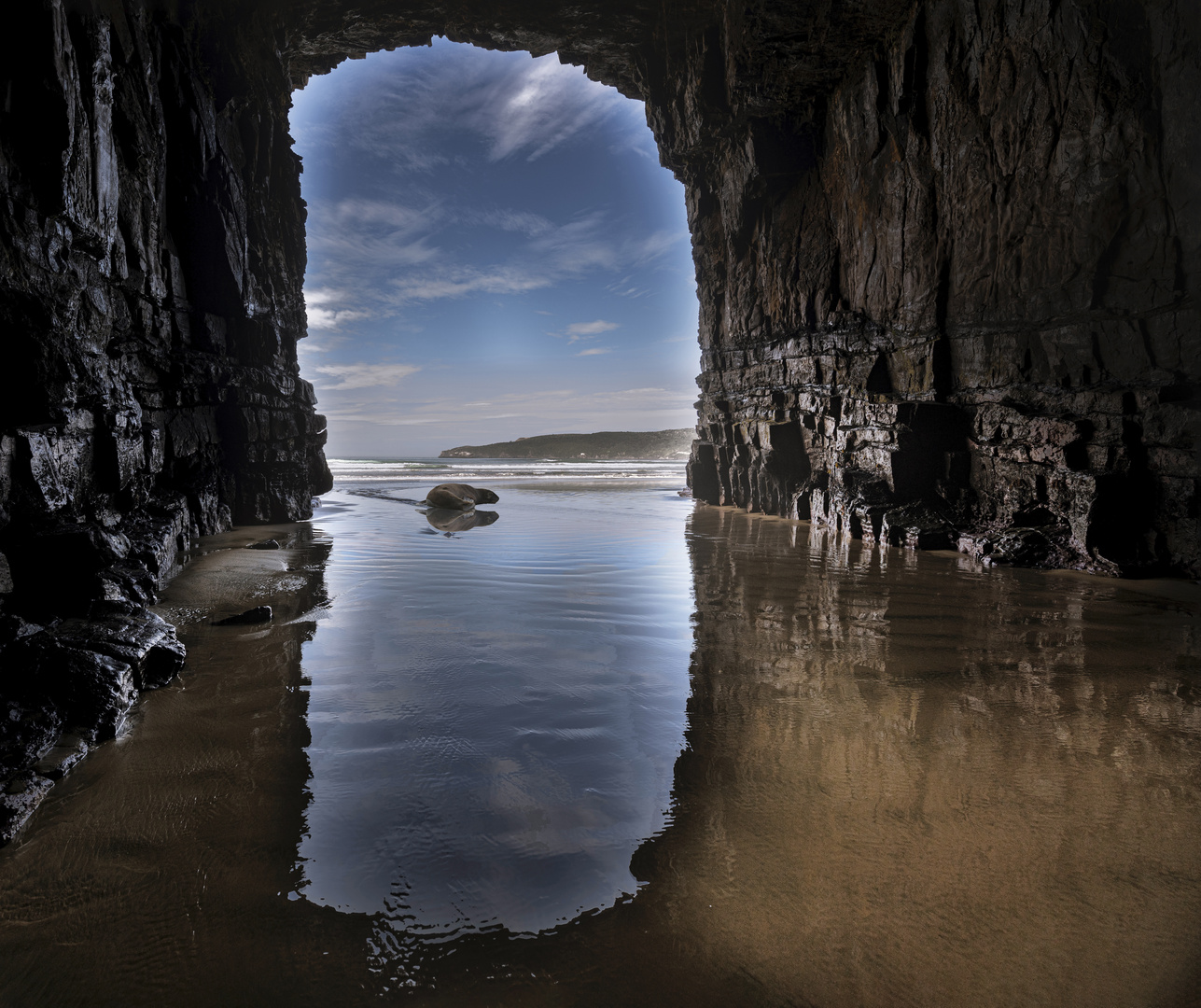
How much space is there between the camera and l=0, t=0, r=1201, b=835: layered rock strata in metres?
4.99

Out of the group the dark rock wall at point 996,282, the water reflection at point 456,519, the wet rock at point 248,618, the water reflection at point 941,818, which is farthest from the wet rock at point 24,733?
the dark rock wall at point 996,282

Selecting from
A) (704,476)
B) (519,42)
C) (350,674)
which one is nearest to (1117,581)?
(350,674)

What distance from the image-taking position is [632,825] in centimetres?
227

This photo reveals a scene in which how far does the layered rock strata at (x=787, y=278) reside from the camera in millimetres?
4988

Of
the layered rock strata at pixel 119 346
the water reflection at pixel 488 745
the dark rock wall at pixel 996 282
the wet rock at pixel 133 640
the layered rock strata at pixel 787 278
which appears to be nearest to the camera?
the water reflection at pixel 488 745

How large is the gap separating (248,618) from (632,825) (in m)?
3.95

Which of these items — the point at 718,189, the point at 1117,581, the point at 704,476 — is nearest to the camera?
the point at 1117,581

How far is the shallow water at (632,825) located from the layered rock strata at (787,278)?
0.98m

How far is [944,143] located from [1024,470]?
5099 millimetres

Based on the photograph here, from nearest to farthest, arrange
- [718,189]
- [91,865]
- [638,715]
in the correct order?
Result: [91,865], [638,715], [718,189]

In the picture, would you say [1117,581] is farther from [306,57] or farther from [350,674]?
[306,57]

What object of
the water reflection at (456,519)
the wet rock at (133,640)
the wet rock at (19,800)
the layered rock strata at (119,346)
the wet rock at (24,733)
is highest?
the layered rock strata at (119,346)

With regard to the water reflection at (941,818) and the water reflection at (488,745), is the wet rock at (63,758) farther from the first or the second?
the water reflection at (941,818)

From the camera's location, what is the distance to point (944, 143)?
9.19 meters
